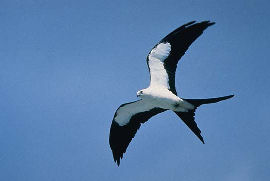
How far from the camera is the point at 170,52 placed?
1299 centimetres

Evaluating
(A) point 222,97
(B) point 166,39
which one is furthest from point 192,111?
(B) point 166,39

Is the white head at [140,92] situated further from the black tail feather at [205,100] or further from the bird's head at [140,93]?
the black tail feather at [205,100]

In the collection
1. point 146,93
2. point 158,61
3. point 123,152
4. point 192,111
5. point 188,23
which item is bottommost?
point 123,152

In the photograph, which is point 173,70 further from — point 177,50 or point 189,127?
point 189,127

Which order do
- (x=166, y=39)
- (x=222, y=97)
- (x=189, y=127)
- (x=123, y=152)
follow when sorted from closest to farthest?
(x=222, y=97)
(x=189, y=127)
(x=166, y=39)
(x=123, y=152)

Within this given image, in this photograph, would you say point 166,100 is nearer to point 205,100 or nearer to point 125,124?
point 205,100

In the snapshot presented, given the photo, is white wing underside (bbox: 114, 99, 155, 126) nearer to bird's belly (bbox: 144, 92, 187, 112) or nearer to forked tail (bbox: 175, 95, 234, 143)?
bird's belly (bbox: 144, 92, 187, 112)

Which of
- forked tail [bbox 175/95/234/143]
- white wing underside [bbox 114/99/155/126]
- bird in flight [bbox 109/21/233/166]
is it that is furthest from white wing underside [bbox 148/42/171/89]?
forked tail [bbox 175/95/234/143]

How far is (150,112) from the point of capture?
1405cm

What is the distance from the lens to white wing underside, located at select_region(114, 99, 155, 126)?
13.6 meters

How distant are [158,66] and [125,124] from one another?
260cm

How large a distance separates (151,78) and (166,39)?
148 centimetres

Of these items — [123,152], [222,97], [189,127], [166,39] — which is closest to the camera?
[222,97]

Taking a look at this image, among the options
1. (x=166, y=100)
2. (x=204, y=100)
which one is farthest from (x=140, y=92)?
(x=204, y=100)
